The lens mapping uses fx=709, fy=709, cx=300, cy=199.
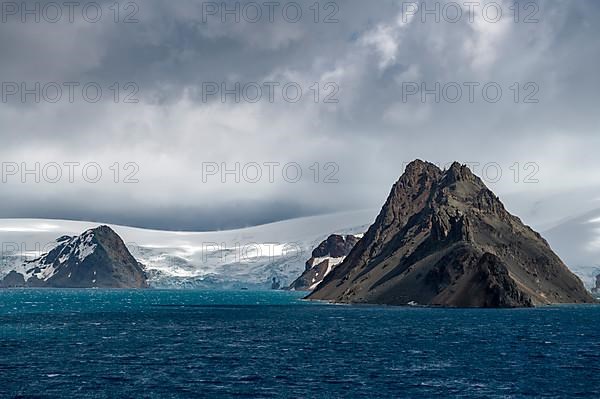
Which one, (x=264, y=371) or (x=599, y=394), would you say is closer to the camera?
(x=599, y=394)

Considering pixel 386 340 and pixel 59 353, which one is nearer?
pixel 59 353

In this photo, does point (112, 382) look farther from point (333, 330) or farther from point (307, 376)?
point (333, 330)

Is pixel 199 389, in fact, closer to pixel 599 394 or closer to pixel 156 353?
pixel 156 353

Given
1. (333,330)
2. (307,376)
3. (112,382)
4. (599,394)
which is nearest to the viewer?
(599,394)

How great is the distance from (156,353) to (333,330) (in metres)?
65.6

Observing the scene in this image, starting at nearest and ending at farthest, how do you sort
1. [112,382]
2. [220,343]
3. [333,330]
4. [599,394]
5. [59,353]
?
[599,394]
[112,382]
[59,353]
[220,343]
[333,330]

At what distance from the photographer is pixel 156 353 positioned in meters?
132

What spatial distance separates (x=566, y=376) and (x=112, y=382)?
6708 centimetres

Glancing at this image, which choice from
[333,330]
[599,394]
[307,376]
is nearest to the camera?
[599,394]

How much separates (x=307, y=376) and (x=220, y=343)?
49671mm

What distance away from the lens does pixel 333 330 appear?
18638 cm

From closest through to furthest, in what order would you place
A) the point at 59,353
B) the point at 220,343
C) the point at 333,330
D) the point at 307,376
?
1. the point at 307,376
2. the point at 59,353
3. the point at 220,343
4. the point at 333,330

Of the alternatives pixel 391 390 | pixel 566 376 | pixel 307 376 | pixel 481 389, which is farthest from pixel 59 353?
pixel 566 376

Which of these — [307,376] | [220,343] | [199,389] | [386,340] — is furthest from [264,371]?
[386,340]
